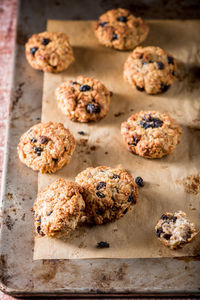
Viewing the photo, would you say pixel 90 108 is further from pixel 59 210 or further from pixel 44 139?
pixel 59 210

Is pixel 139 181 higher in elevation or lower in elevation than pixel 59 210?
higher

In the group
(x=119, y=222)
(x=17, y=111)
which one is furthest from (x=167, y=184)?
(x=17, y=111)

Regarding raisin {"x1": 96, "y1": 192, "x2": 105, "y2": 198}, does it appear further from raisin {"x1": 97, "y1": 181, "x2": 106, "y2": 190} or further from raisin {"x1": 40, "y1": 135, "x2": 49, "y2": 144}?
raisin {"x1": 40, "y1": 135, "x2": 49, "y2": 144}

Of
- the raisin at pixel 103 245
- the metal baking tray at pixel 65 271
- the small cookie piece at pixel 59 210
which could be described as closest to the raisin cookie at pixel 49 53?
the metal baking tray at pixel 65 271

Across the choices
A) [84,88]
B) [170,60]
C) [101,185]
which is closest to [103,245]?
[101,185]

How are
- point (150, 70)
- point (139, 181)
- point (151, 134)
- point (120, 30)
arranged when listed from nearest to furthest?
point (139, 181) → point (151, 134) → point (150, 70) → point (120, 30)

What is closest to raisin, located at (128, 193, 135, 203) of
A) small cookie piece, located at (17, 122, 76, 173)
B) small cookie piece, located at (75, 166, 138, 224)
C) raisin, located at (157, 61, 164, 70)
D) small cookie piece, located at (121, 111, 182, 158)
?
small cookie piece, located at (75, 166, 138, 224)
